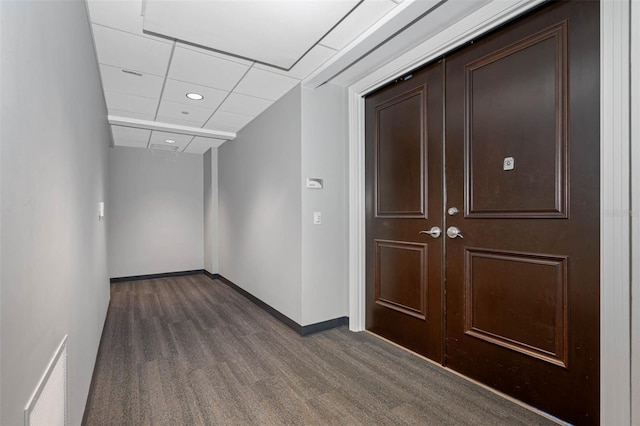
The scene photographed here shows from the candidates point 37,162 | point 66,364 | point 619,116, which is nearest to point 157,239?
point 66,364

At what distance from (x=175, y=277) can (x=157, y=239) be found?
29.0 inches

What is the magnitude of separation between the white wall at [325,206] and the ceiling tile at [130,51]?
1.18 m

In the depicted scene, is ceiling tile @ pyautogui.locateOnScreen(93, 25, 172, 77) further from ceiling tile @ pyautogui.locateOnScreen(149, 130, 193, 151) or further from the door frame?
the door frame

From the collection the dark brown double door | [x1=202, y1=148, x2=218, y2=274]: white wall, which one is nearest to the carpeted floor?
the dark brown double door

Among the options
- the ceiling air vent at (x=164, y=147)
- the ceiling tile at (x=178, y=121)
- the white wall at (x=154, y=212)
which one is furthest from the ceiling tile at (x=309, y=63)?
the white wall at (x=154, y=212)

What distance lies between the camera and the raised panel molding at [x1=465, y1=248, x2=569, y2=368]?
5.43ft

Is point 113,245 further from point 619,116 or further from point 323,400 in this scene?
point 619,116

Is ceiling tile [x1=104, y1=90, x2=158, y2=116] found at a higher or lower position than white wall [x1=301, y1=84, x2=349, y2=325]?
higher

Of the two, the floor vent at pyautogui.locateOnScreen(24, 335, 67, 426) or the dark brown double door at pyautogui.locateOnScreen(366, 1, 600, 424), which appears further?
the dark brown double door at pyautogui.locateOnScreen(366, 1, 600, 424)

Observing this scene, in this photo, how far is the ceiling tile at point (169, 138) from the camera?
4477 millimetres

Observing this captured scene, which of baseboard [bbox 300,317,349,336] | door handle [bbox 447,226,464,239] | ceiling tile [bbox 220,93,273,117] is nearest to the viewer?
door handle [bbox 447,226,464,239]

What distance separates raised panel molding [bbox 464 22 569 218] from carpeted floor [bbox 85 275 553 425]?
3.71 feet

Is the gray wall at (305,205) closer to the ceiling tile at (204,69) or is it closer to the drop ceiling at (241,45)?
the drop ceiling at (241,45)

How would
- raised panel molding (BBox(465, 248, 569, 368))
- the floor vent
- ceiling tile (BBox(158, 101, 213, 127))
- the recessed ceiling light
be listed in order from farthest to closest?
ceiling tile (BBox(158, 101, 213, 127)), the recessed ceiling light, raised panel molding (BBox(465, 248, 569, 368)), the floor vent
